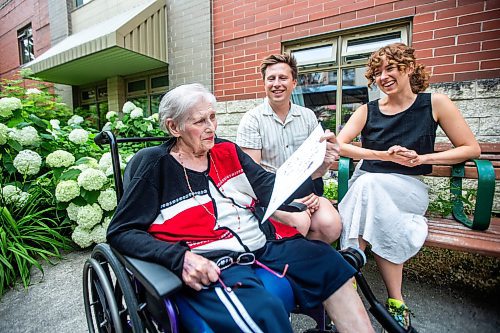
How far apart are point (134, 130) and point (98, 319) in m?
2.98

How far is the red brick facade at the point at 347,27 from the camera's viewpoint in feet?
9.13

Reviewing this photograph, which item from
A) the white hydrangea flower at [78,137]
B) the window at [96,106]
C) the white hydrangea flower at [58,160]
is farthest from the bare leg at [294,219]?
the window at [96,106]

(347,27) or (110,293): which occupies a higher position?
(347,27)

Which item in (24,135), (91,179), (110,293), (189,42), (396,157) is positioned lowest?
(110,293)

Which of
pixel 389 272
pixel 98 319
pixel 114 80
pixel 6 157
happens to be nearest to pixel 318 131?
pixel 389 272

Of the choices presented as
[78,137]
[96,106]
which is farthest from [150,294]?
[96,106]

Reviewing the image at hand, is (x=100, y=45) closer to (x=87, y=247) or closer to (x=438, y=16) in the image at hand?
(x=87, y=247)

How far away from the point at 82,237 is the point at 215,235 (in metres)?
1.96

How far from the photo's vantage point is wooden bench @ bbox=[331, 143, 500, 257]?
5.05 ft

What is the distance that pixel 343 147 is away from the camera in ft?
6.61

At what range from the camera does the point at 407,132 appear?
6.38ft

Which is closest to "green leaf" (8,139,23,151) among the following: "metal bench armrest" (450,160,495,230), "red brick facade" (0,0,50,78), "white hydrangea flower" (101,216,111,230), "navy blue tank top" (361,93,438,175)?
"white hydrangea flower" (101,216,111,230)

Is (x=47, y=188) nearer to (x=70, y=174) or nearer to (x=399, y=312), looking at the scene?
(x=70, y=174)

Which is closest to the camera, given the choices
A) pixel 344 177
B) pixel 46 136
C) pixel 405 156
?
pixel 405 156
